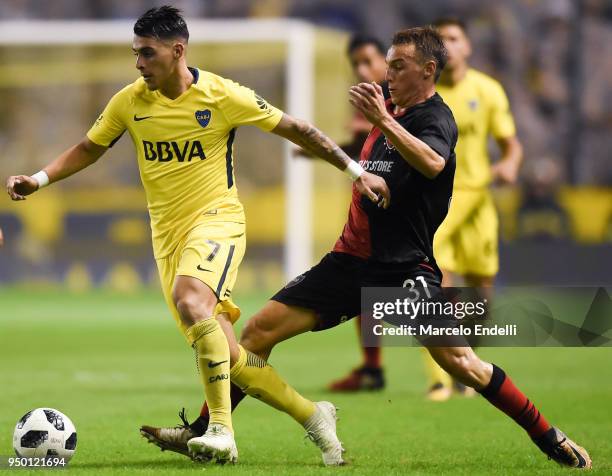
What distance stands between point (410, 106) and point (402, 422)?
2.49 meters

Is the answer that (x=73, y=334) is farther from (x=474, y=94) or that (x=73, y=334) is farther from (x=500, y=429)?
(x=500, y=429)

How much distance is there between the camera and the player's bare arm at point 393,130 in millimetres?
6625

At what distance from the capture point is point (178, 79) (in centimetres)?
728

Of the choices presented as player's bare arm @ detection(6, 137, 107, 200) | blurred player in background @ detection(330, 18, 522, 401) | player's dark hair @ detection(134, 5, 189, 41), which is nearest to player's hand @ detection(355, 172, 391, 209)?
player's dark hair @ detection(134, 5, 189, 41)

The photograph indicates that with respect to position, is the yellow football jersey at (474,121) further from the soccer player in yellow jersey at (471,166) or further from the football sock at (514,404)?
the football sock at (514,404)

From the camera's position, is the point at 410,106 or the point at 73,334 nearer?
the point at 410,106

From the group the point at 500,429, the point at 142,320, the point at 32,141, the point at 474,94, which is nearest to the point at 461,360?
the point at 500,429

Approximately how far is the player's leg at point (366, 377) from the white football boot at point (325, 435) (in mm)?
3345

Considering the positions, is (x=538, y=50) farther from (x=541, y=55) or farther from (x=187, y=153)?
(x=187, y=153)

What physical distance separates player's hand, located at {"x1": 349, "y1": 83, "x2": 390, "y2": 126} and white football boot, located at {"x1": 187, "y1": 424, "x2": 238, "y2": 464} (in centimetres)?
170

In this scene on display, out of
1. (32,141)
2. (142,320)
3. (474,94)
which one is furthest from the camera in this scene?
(32,141)

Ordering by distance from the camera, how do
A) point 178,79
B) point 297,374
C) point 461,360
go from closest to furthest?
point 461,360
point 178,79
point 297,374

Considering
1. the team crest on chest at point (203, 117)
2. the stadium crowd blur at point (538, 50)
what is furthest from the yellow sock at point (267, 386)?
the stadium crowd blur at point (538, 50)

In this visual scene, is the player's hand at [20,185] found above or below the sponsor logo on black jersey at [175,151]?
below
